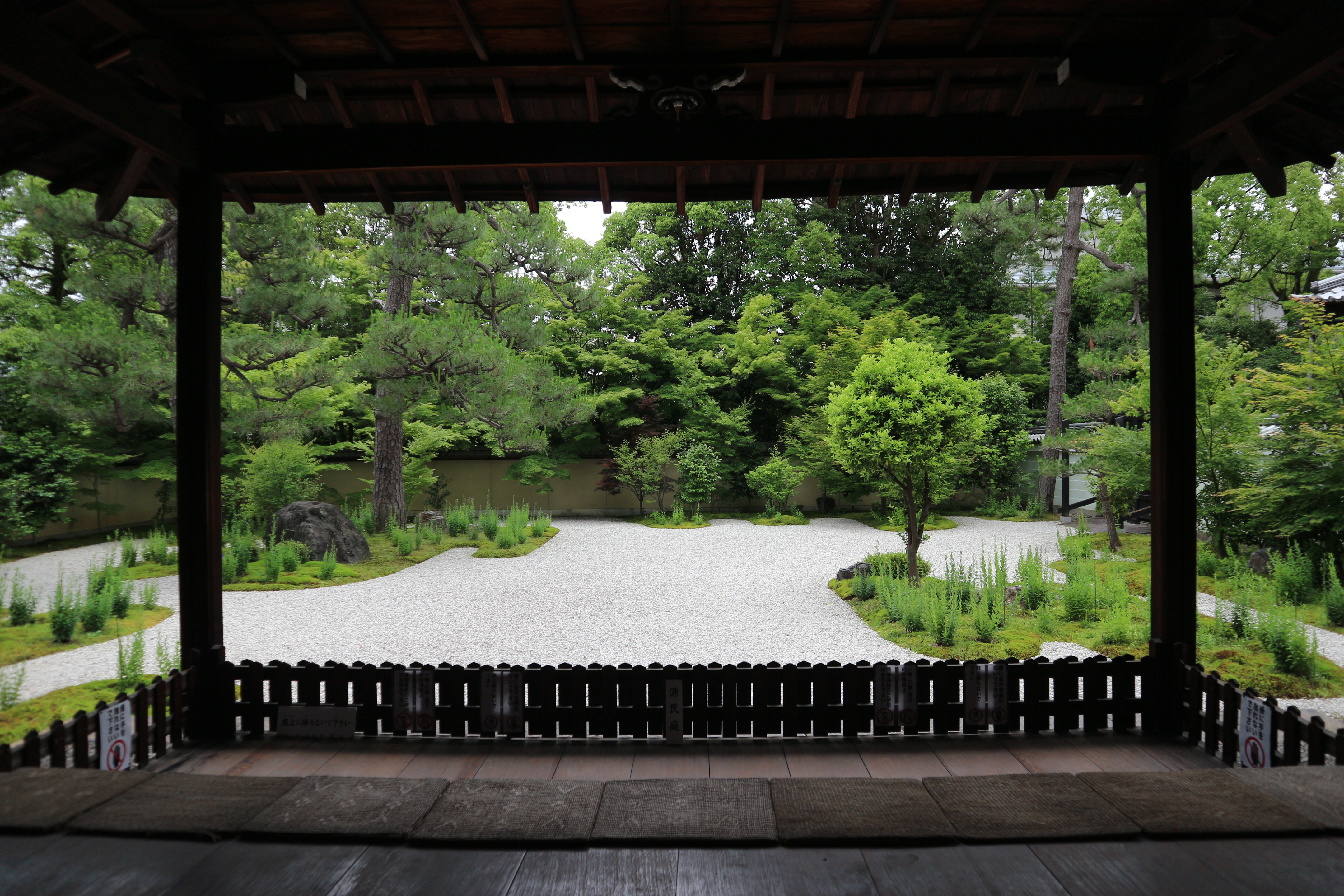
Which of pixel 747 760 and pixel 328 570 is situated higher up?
pixel 747 760

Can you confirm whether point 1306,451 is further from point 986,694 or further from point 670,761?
point 670,761

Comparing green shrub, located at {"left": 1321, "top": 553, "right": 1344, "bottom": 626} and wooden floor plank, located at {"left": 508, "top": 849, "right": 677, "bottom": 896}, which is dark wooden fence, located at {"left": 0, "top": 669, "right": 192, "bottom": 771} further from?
green shrub, located at {"left": 1321, "top": 553, "right": 1344, "bottom": 626}

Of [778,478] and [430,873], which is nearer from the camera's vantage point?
[430,873]

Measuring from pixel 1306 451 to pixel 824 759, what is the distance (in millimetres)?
5937

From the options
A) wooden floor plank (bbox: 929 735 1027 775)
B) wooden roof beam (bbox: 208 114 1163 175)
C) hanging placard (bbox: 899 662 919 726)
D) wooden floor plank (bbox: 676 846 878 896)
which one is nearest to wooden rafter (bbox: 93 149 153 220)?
wooden roof beam (bbox: 208 114 1163 175)

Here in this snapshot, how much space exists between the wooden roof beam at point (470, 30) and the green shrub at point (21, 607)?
20.3 feet

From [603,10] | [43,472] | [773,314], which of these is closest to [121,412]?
[43,472]

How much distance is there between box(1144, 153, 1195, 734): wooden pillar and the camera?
2627mm

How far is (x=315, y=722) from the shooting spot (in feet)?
8.73

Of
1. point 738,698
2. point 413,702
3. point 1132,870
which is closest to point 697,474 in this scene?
point 738,698

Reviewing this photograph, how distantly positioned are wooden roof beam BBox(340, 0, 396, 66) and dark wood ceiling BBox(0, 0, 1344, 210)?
0.04ft

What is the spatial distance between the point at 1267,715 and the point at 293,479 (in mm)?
9512

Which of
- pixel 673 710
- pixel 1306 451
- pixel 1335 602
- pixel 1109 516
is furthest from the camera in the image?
pixel 1109 516

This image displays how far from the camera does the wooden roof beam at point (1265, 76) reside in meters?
1.96
